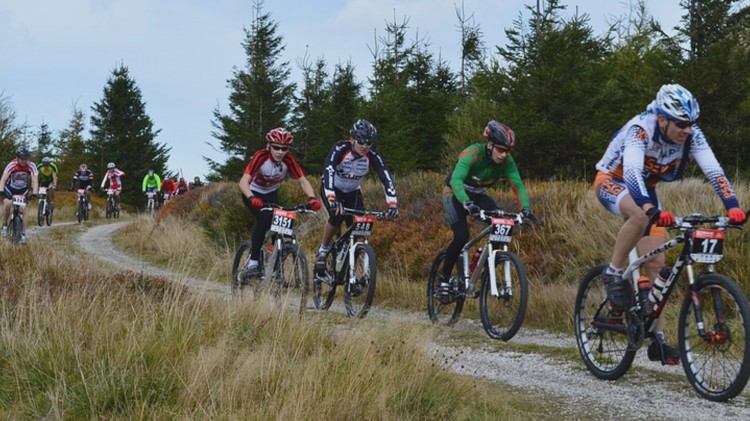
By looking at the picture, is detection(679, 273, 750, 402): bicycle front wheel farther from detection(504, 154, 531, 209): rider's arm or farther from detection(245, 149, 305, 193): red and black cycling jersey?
detection(245, 149, 305, 193): red and black cycling jersey

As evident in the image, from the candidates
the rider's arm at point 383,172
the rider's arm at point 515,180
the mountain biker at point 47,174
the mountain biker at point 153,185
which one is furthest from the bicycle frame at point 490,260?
the mountain biker at point 153,185

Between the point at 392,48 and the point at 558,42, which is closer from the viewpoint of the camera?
the point at 558,42

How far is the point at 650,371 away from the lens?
5602mm

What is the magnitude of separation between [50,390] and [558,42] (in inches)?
699

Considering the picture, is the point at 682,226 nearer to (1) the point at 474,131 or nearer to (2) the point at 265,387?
(2) the point at 265,387

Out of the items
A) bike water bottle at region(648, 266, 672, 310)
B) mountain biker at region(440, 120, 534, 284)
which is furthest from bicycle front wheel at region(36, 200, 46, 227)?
bike water bottle at region(648, 266, 672, 310)

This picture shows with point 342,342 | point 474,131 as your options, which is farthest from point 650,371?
point 474,131

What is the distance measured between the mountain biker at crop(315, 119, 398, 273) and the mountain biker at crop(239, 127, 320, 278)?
0.32 m

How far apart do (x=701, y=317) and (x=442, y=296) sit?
3778 millimetres

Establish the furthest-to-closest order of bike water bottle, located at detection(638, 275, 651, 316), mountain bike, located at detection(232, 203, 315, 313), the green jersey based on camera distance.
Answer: mountain bike, located at detection(232, 203, 315, 313)
the green jersey
bike water bottle, located at detection(638, 275, 651, 316)

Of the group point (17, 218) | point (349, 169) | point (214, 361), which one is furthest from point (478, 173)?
point (17, 218)

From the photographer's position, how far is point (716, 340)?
14.6 ft

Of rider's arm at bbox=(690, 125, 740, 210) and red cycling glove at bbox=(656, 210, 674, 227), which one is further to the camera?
rider's arm at bbox=(690, 125, 740, 210)

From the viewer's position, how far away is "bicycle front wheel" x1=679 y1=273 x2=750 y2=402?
→ 14.4 ft
